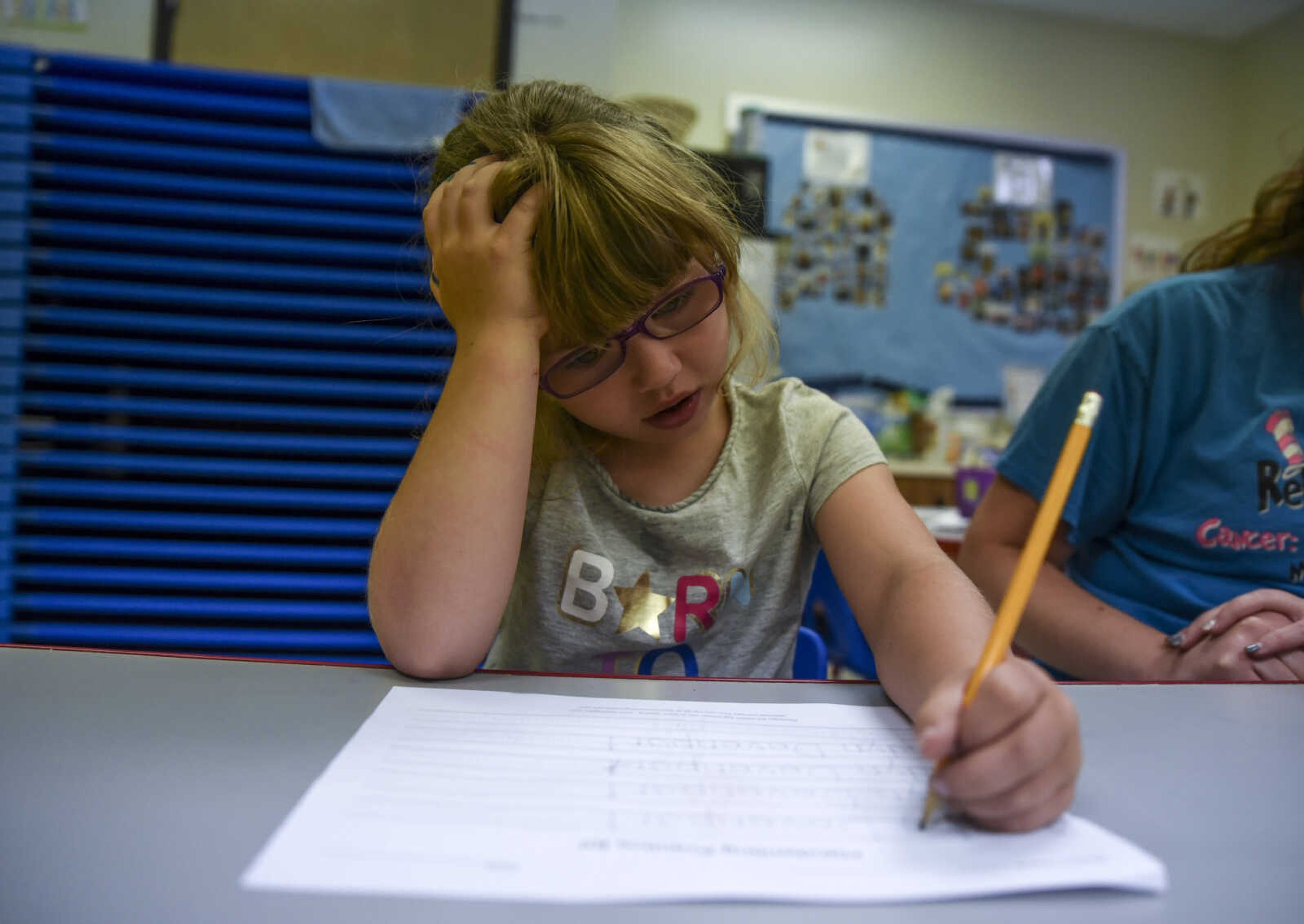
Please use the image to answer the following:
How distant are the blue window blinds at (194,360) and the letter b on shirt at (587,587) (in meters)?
0.91

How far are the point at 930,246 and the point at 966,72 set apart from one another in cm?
76

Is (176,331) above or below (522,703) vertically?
above

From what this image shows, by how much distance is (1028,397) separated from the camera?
325 cm

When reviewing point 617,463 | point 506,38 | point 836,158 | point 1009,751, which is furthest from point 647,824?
point 836,158

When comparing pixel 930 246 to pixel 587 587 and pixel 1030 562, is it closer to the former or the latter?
pixel 587 587

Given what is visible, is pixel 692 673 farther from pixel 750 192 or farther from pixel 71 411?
pixel 750 192

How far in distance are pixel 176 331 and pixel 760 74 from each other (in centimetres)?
238

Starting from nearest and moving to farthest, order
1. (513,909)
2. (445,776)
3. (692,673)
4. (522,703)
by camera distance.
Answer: (513,909) → (445,776) → (522,703) → (692,673)

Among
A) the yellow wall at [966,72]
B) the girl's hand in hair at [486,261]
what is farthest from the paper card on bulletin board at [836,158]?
the girl's hand in hair at [486,261]

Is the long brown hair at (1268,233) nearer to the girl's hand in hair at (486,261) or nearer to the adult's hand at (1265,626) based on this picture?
the adult's hand at (1265,626)

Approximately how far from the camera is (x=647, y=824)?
35 cm

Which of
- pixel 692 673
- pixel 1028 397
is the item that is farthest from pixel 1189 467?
pixel 1028 397

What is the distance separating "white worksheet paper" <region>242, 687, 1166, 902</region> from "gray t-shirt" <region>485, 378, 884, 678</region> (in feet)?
1.01

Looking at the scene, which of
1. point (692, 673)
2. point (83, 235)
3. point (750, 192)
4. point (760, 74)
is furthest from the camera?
point (760, 74)
